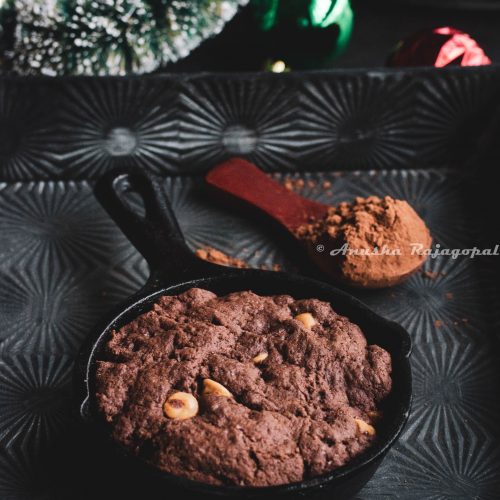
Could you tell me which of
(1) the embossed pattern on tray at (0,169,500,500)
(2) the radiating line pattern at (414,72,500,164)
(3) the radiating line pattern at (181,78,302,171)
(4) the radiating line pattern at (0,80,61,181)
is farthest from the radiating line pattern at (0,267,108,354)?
(2) the radiating line pattern at (414,72,500,164)

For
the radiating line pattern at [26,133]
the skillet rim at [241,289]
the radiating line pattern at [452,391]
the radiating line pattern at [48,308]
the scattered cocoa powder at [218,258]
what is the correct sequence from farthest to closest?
the radiating line pattern at [26,133]
the scattered cocoa powder at [218,258]
the radiating line pattern at [48,308]
the radiating line pattern at [452,391]
the skillet rim at [241,289]

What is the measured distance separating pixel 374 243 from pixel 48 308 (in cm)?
61

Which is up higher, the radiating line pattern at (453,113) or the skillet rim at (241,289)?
the radiating line pattern at (453,113)

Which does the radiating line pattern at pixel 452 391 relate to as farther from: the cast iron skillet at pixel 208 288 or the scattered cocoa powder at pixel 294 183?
the scattered cocoa powder at pixel 294 183

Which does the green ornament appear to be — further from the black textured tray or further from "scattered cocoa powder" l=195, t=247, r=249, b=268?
"scattered cocoa powder" l=195, t=247, r=249, b=268

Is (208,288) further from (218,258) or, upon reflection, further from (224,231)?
(224,231)

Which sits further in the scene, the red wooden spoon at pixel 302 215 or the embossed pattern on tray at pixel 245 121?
the embossed pattern on tray at pixel 245 121

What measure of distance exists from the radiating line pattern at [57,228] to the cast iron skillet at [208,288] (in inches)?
6.4

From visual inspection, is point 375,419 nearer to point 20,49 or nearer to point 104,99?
point 104,99

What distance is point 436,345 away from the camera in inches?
52.9

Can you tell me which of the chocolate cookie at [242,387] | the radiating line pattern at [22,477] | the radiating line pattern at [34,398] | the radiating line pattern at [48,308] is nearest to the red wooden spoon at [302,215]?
the chocolate cookie at [242,387]

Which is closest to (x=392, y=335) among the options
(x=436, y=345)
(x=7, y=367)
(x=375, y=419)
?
(x=375, y=419)

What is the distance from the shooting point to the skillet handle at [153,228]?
1.25 metres

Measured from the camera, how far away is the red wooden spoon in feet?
4.46
